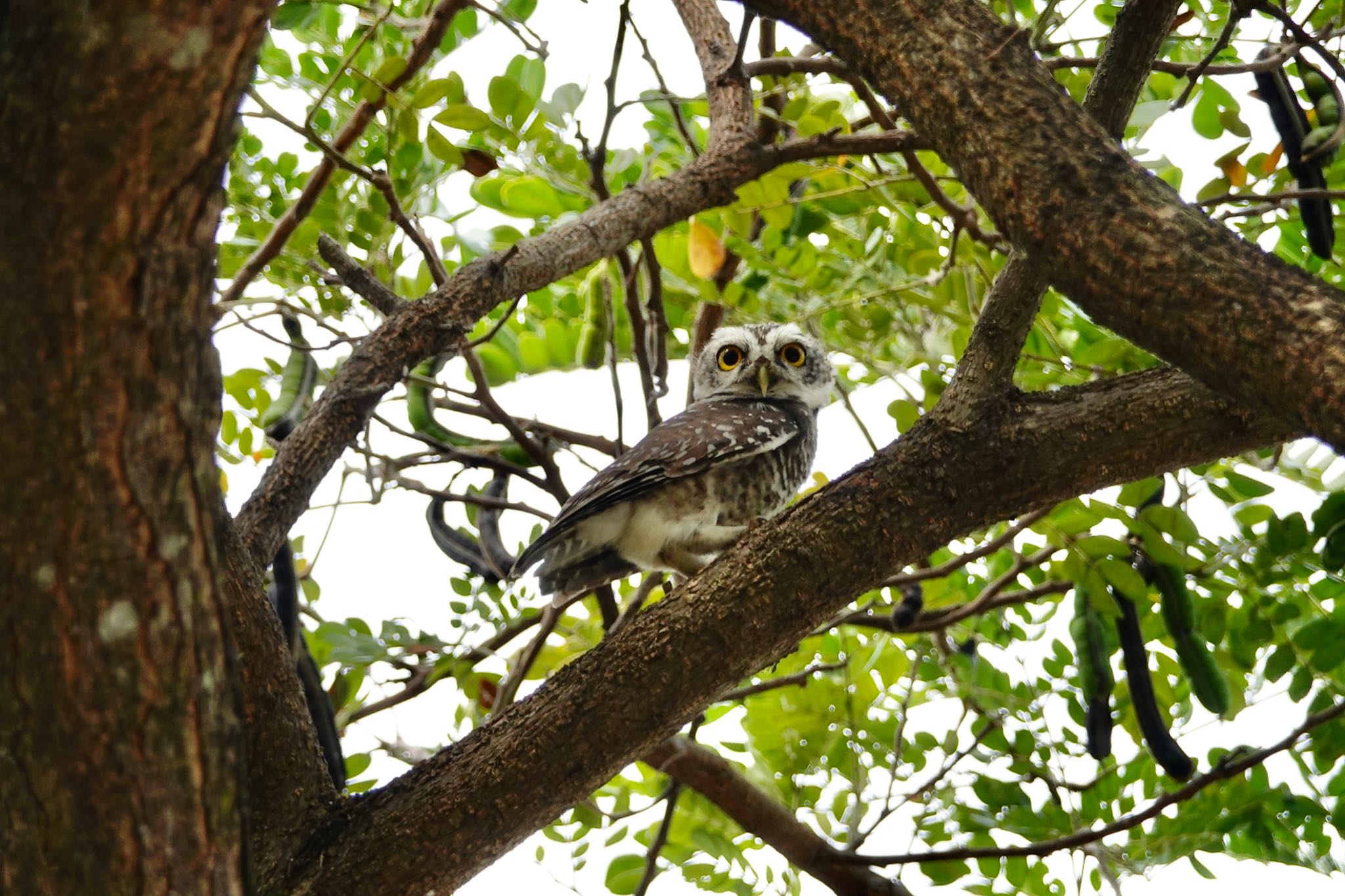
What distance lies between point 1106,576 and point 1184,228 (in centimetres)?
96

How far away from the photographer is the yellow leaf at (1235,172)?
293 centimetres

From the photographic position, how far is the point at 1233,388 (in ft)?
4.66

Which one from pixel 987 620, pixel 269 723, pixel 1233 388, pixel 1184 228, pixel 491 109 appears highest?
pixel 491 109

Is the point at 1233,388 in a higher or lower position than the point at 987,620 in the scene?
lower

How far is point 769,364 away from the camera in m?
3.83

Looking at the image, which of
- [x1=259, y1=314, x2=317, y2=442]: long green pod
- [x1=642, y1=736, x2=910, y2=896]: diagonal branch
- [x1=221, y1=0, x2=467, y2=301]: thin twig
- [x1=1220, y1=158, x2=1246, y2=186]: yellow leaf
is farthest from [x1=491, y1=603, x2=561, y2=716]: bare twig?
[x1=1220, y1=158, x2=1246, y2=186]: yellow leaf

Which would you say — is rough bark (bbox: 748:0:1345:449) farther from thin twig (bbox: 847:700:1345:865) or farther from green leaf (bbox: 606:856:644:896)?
green leaf (bbox: 606:856:644:896)

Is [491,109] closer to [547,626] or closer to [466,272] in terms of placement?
[466,272]

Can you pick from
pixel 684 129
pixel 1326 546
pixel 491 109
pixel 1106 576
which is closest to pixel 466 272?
pixel 491 109

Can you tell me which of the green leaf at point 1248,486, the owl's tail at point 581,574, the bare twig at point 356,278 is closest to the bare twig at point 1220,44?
the green leaf at point 1248,486

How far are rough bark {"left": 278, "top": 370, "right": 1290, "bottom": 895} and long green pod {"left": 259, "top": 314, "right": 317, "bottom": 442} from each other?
1033 mm

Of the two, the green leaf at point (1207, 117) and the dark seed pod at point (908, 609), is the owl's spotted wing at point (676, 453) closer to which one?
the dark seed pod at point (908, 609)

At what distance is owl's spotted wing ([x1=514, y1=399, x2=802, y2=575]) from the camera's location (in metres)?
2.84

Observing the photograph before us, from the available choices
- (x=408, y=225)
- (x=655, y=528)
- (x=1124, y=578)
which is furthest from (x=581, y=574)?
(x=1124, y=578)
